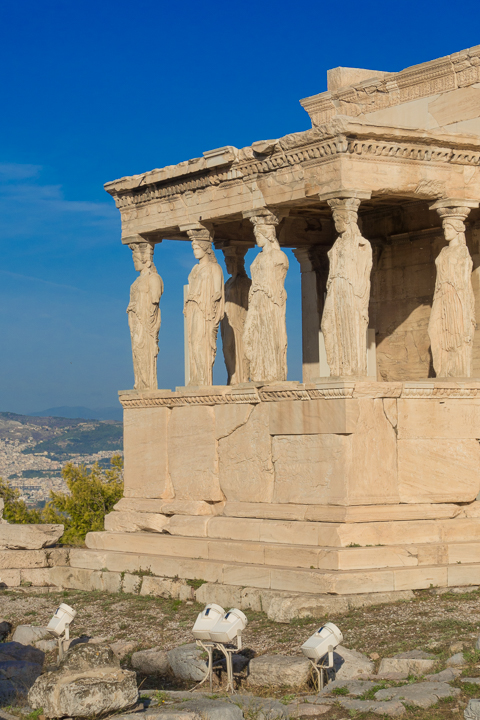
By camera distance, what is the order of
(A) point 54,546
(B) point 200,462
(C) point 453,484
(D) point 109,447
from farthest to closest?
(D) point 109,447
(A) point 54,546
(B) point 200,462
(C) point 453,484

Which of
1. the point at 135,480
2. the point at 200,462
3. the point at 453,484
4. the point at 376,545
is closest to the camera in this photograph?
the point at 376,545

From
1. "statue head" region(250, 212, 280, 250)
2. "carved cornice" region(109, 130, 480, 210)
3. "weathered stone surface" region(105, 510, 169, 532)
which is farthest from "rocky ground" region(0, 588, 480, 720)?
"carved cornice" region(109, 130, 480, 210)

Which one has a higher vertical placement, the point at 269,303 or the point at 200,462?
the point at 269,303

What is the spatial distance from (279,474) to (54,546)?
4985 millimetres

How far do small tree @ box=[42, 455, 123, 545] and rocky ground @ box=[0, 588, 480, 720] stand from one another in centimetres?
738

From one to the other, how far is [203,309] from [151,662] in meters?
5.38

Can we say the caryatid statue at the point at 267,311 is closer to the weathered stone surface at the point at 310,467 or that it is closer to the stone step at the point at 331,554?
the weathered stone surface at the point at 310,467

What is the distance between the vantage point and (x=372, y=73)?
16.1 meters

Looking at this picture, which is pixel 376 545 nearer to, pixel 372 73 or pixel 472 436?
pixel 472 436

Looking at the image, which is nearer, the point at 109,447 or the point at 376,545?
the point at 376,545

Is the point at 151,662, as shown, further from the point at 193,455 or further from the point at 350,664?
the point at 193,455

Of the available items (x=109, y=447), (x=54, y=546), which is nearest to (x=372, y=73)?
(x=54, y=546)

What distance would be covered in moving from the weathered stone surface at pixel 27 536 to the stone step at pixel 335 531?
297cm

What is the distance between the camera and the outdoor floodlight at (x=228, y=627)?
891 cm
